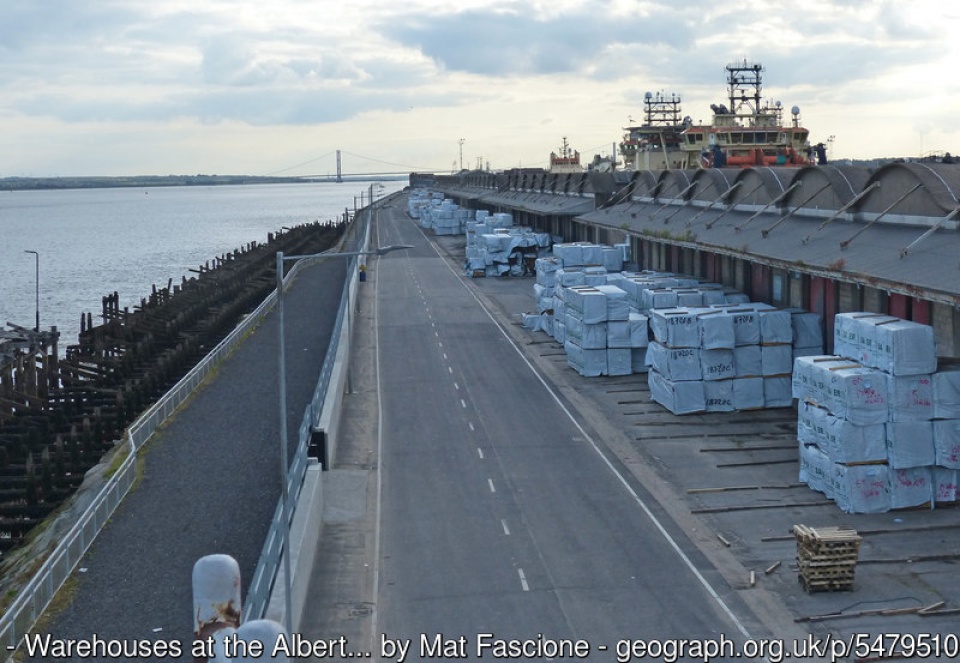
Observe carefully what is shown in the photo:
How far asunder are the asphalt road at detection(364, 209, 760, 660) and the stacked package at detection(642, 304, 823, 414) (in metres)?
3.90

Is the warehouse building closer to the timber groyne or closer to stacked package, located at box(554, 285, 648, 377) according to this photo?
stacked package, located at box(554, 285, 648, 377)

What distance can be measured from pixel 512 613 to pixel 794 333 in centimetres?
1851

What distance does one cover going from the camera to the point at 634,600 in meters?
20.0

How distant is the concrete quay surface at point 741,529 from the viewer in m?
19.0

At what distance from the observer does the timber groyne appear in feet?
106

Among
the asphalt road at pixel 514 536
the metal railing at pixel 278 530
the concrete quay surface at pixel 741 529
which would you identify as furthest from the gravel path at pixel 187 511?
the asphalt road at pixel 514 536

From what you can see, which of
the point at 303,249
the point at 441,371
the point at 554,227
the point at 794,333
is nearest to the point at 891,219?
the point at 794,333

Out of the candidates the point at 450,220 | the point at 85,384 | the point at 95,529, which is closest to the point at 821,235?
the point at 95,529

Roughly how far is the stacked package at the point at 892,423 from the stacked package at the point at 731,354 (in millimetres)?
8916

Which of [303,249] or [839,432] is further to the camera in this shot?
[303,249]

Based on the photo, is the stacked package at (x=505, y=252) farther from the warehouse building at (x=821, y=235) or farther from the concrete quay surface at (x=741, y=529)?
the concrete quay surface at (x=741, y=529)

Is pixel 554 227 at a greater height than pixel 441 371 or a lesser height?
greater

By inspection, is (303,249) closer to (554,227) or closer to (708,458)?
(554,227)

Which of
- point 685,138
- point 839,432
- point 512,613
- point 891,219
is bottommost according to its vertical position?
point 512,613
